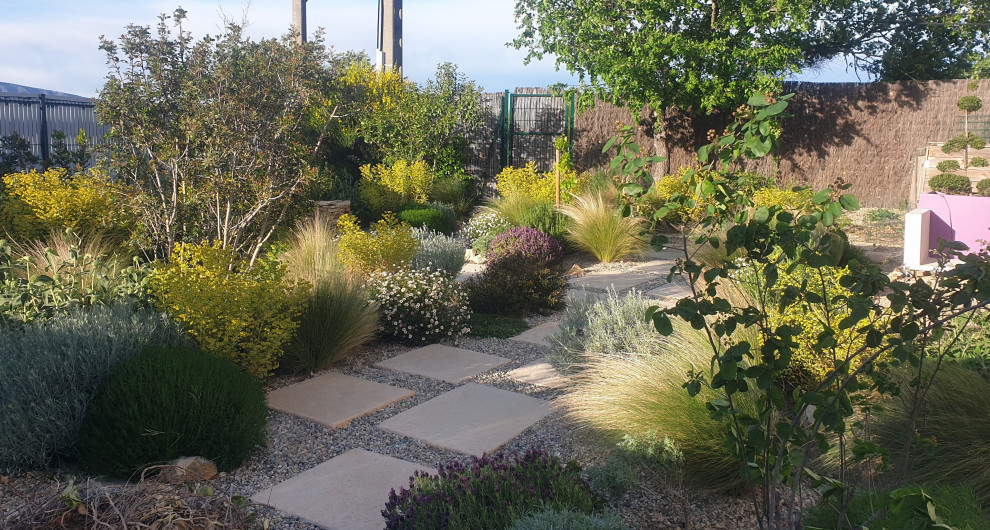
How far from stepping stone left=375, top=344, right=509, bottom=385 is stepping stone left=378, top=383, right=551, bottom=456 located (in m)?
0.33

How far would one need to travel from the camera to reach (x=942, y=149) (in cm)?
1178

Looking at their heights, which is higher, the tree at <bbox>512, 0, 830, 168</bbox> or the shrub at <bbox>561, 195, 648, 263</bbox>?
the tree at <bbox>512, 0, 830, 168</bbox>

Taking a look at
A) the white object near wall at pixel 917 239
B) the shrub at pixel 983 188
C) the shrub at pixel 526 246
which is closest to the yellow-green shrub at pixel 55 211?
the shrub at pixel 526 246

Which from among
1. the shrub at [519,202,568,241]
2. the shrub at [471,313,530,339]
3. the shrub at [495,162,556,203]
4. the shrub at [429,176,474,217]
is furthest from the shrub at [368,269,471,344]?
the shrub at [429,176,474,217]

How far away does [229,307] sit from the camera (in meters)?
4.01

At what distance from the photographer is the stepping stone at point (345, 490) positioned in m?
2.77

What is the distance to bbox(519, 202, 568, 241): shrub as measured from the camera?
9047 mm

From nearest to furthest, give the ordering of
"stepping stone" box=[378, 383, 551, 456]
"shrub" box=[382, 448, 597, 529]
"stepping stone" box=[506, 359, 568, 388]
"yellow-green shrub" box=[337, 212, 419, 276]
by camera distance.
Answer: "shrub" box=[382, 448, 597, 529] → "stepping stone" box=[378, 383, 551, 456] → "stepping stone" box=[506, 359, 568, 388] → "yellow-green shrub" box=[337, 212, 419, 276]

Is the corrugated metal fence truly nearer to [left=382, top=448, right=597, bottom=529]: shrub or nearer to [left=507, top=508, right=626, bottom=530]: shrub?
[left=382, top=448, right=597, bottom=529]: shrub

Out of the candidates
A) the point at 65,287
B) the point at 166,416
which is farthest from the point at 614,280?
the point at 166,416

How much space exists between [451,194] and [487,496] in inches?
408

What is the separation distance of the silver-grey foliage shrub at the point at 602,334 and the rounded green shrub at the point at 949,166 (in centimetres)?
886

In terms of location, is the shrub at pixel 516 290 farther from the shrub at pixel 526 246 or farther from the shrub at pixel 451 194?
the shrub at pixel 451 194

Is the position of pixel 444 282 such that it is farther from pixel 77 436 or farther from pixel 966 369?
pixel 966 369
